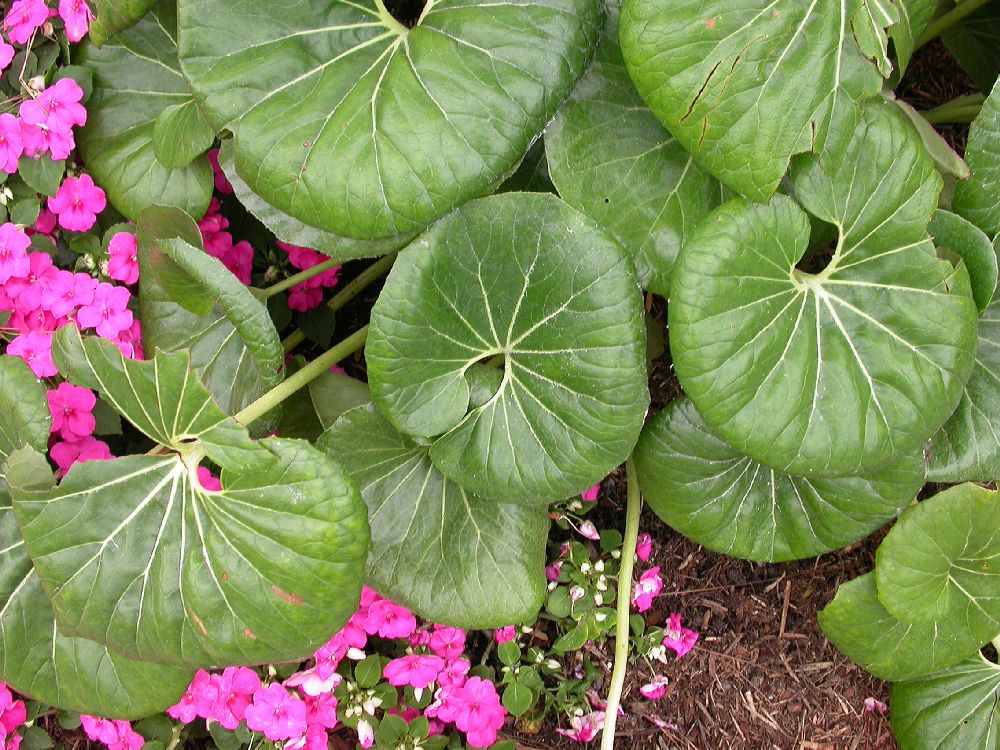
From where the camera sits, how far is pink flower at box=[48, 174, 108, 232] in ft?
5.64

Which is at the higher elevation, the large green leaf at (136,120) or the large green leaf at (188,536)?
the large green leaf at (136,120)

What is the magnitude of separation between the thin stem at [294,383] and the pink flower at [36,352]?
1.36 feet

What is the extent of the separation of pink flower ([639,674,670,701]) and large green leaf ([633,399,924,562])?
384mm

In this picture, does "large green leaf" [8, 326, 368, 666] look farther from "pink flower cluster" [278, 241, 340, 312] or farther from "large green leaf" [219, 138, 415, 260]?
"pink flower cluster" [278, 241, 340, 312]

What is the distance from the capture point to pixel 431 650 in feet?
6.15

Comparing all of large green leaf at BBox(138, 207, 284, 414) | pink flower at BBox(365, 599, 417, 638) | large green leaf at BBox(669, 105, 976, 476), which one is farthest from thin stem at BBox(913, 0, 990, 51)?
pink flower at BBox(365, 599, 417, 638)

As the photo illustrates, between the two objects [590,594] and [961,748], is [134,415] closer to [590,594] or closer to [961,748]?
[590,594]

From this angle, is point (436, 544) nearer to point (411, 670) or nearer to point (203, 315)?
point (411, 670)

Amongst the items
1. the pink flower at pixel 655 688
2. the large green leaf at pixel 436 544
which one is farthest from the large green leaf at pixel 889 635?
the large green leaf at pixel 436 544

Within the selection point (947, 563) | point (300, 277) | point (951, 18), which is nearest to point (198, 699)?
point (300, 277)

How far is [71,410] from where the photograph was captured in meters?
1.70

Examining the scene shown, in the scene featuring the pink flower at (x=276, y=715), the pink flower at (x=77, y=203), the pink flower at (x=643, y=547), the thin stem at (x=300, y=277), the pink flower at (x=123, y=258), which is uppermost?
the pink flower at (x=77, y=203)

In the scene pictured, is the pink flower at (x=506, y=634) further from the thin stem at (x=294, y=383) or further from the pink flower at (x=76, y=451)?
the pink flower at (x=76, y=451)

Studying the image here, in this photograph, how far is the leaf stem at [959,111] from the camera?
1.95 m
